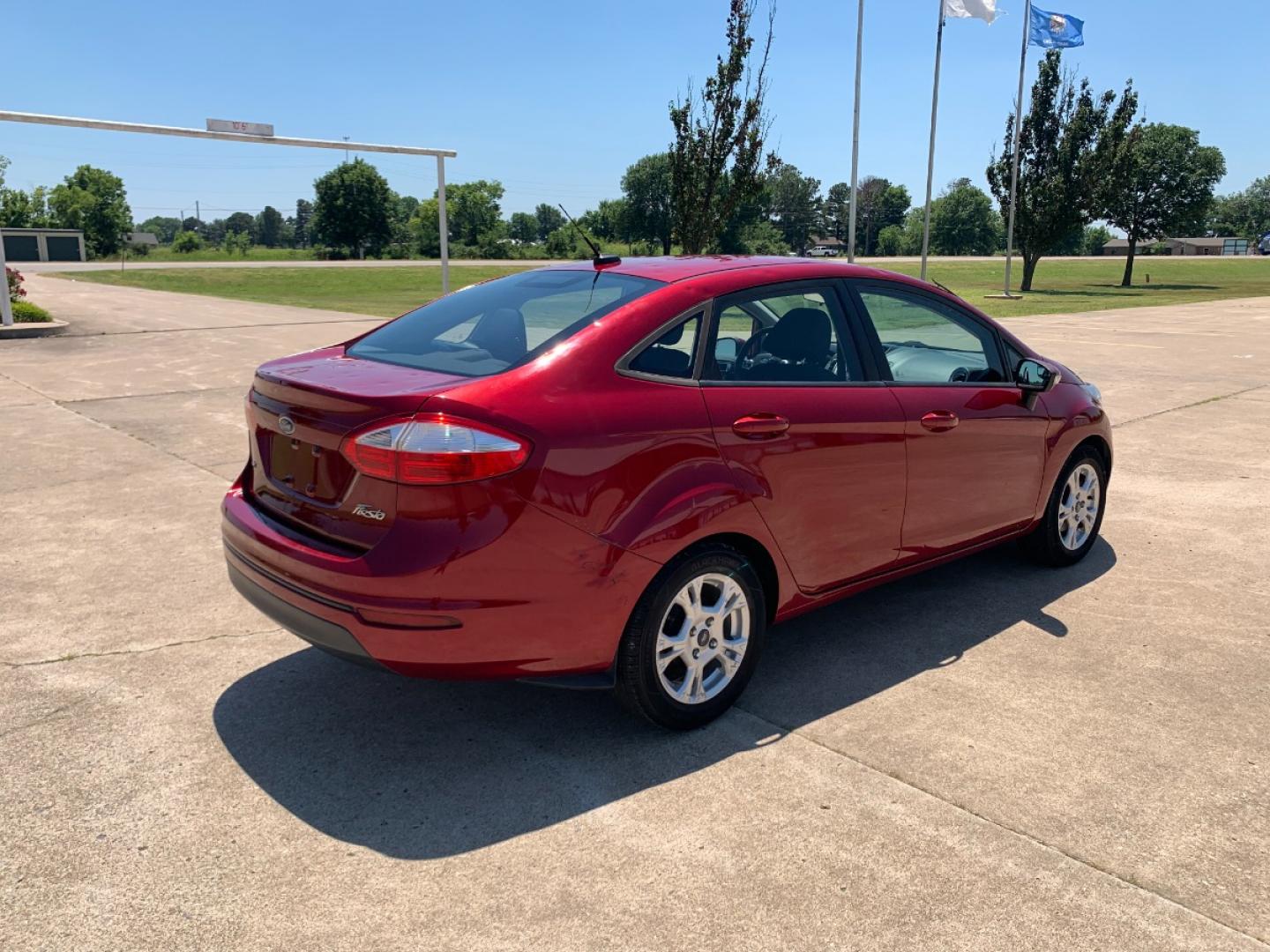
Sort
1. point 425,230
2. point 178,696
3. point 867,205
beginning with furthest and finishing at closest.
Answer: point 867,205 < point 425,230 < point 178,696

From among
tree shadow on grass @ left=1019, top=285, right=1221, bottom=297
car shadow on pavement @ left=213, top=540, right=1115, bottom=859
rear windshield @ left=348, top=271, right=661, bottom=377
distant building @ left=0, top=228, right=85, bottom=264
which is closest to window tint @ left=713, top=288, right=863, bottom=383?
rear windshield @ left=348, top=271, right=661, bottom=377

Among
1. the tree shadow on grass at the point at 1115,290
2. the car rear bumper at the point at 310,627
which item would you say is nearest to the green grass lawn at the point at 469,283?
the tree shadow on grass at the point at 1115,290

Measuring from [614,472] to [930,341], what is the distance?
7.53ft

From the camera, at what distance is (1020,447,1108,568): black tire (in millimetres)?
5238

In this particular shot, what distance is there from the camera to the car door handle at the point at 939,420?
13.9 ft

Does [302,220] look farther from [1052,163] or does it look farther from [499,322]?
[499,322]

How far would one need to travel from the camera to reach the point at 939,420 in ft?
14.1

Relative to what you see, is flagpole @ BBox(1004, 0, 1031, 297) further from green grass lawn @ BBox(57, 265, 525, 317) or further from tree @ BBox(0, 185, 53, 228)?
tree @ BBox(0, 185, 53, 228)

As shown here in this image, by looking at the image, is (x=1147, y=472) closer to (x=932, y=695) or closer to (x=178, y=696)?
(x=932, y=695)

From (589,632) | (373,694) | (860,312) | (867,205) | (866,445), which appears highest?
(867,205)

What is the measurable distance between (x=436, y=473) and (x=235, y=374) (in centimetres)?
1052

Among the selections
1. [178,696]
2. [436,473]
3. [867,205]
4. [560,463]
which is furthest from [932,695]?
[867,205]

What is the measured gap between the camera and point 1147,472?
7.72 meters

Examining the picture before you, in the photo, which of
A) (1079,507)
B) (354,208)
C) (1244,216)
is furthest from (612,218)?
(1244,216)
